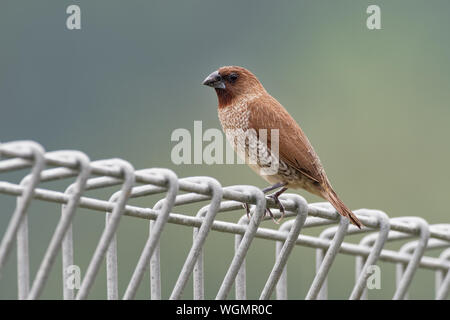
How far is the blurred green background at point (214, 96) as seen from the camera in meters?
15.9

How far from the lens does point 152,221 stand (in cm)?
274

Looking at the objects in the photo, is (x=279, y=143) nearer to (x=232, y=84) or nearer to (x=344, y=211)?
(x=232, y=84)

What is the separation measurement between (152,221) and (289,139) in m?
2.01

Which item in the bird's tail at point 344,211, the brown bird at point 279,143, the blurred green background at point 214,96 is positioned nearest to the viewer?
the bird's tail at point 344,211

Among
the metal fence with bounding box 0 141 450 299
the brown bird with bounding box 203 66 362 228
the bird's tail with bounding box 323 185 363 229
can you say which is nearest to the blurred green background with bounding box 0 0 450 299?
the brown bird with bounding box 203 66 362 228

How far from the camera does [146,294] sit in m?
13.6

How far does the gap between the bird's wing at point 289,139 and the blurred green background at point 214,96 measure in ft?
25.5

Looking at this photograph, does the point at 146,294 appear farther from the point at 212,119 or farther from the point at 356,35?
the point at 356,35

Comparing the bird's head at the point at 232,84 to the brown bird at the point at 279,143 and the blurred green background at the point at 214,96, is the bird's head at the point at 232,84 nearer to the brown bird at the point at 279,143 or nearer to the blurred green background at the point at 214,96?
the brown bird at the point at 279,143

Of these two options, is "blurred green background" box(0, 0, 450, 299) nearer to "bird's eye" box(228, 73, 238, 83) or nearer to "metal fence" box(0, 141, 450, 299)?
"bird's eye" box(228, 73, 238, 83)

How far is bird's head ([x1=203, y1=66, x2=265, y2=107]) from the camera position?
209 inches

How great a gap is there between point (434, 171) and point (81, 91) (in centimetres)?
1565

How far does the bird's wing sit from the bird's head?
29 centimetres

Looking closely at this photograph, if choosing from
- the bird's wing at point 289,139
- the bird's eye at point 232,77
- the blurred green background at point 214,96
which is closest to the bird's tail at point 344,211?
the bird's wing at point 289,139
